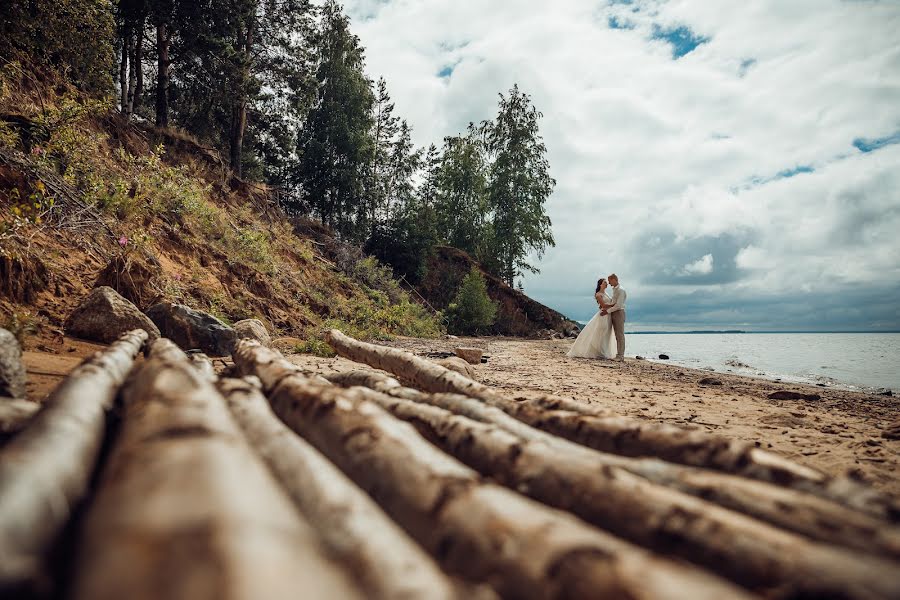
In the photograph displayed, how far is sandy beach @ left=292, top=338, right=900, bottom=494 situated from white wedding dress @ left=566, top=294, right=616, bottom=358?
138 inches

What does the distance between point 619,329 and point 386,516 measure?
10670mm

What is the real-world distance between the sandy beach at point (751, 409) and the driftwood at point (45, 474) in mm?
3448

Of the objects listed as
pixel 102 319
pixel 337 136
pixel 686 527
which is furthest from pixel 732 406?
pixel 337 136

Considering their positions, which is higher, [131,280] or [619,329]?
[131,280]

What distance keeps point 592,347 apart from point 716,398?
6.06m

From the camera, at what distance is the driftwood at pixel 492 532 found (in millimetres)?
804

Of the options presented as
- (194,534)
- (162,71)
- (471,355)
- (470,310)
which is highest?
(162,71)

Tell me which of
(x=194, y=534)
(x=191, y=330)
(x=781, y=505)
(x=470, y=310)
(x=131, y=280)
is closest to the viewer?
(x=194, y=534)

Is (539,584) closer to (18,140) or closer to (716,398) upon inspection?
(716,398)

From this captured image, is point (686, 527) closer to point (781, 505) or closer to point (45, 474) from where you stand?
point (781, 505)

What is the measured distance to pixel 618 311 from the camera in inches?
428

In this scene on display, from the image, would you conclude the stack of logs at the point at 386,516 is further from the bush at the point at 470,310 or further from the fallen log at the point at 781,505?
the bush at the point at 470,310


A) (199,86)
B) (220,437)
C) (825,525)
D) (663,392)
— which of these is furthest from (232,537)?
(199,86)

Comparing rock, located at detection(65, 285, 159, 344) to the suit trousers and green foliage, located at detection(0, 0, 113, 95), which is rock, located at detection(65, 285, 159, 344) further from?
the suit trousers
